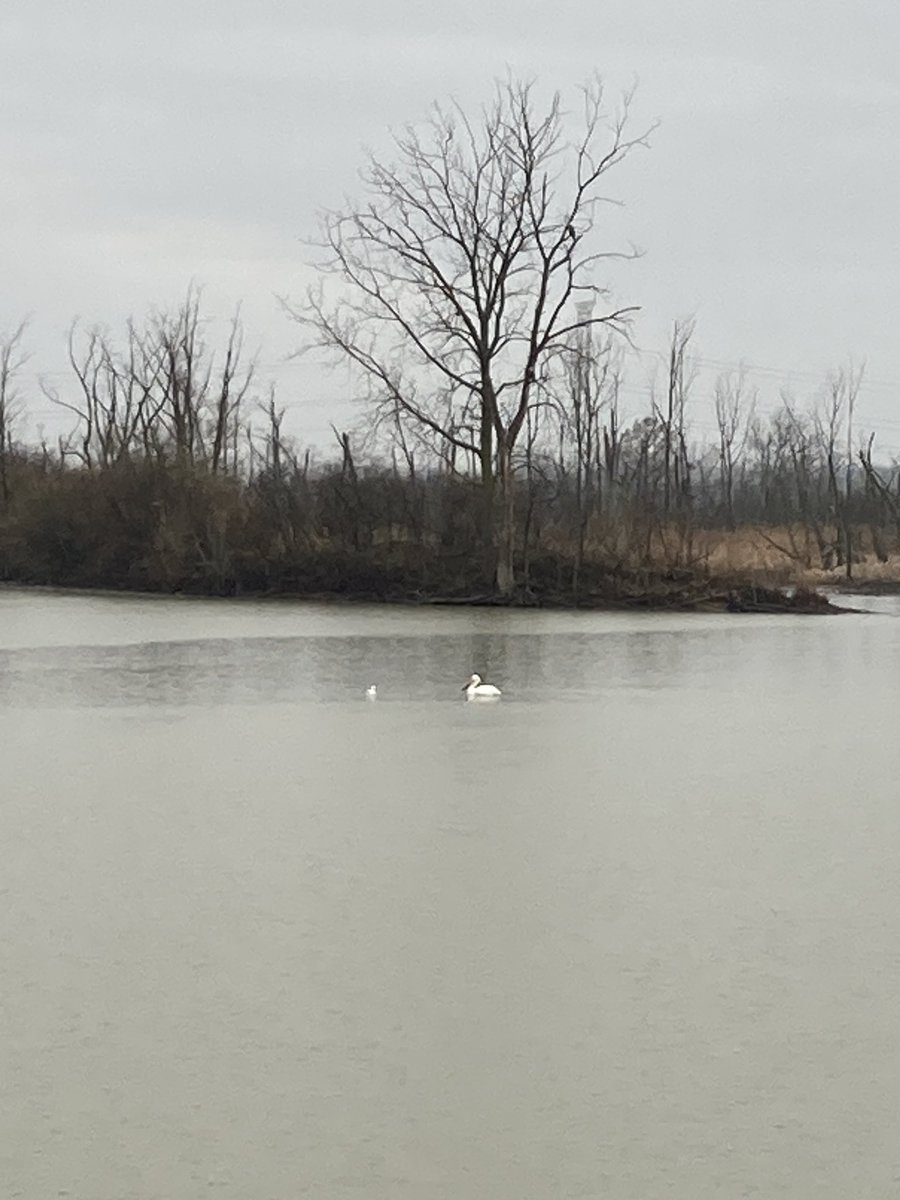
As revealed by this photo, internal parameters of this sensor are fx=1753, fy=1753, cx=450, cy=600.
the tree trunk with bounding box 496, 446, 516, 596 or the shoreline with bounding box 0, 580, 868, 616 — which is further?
the tree trunk with bounding box 496, 446, 516, 596

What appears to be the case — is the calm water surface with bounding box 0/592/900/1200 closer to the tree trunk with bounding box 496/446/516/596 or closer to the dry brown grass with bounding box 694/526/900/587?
the tree trunk with bounding box 496/446/516/596

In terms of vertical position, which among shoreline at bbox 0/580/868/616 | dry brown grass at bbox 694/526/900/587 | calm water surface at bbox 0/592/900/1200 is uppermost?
dry brown grass at bbox 694/526/900/587

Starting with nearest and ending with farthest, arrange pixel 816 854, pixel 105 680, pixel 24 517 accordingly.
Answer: pixel 816 854 < pixel 105 680 < pixel 24 517

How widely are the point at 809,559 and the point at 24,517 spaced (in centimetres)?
2030

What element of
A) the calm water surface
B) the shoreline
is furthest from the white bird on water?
the shoreline

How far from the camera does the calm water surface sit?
15.1 ft

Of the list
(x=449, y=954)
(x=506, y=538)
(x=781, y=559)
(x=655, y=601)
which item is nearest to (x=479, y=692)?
(x=449, y=954)

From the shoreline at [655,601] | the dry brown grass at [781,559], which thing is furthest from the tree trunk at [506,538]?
the dry brown grass at [781,559]

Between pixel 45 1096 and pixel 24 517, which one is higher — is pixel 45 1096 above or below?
below

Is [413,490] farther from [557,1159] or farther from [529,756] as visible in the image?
[557,1159]

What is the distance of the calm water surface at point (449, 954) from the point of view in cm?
460

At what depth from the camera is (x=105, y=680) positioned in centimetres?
1711

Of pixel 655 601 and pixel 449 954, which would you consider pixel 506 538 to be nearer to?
pixel 655 601

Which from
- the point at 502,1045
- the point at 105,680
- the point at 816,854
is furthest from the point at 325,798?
the point at 105,680
